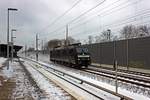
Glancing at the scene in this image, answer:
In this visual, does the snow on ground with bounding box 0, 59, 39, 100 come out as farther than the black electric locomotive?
No

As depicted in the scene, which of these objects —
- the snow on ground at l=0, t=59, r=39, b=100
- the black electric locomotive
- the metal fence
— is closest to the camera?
the snow on ground at l=0, t=59, r=39, b=100

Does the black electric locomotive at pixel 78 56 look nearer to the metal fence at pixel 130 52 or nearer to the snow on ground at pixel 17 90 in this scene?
the metal fence at pixel 130 52

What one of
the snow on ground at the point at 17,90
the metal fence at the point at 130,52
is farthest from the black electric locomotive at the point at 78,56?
the snow on ground at the point at 17,90

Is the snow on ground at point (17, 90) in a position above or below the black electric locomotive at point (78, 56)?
below

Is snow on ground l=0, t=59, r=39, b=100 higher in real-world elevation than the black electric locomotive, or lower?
lower

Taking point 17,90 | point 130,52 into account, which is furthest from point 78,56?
point 17,90

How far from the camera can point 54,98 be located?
43.8 feet

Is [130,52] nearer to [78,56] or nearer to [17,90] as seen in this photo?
[78,56]

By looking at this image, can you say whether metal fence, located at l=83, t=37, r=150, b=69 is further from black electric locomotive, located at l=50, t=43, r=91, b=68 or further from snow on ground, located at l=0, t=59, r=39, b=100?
snow on ground, located at l=0, t=59, r=39, b=100

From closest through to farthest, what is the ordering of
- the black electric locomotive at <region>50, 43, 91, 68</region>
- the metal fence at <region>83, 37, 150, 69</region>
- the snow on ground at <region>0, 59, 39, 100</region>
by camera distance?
1. the snow on ground at <region>0, 59, 39, 100</region>
2. the metal fence at <region>83, 37, 150, 69</region>
3. the black electric locomotive at <region>50, 43, 91, 68</region>

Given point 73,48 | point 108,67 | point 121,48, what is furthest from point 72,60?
point 121,48

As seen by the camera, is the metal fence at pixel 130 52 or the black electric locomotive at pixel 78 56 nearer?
the metal fence at pixel 130 52

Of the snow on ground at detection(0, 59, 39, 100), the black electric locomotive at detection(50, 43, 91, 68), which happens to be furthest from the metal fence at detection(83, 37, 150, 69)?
the snow on ground at detection(0, 59, 39, 100)

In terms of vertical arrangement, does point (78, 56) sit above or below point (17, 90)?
above
